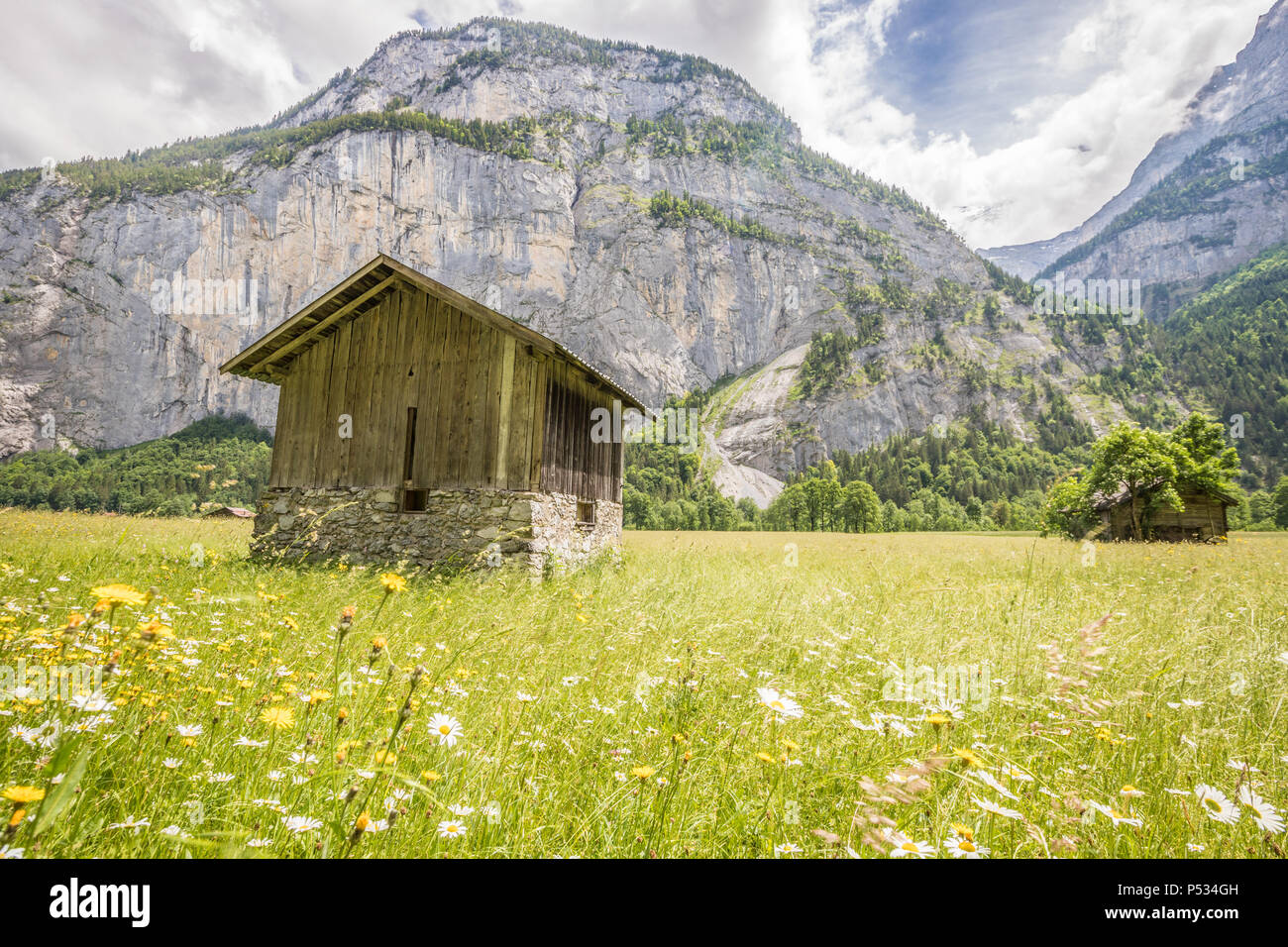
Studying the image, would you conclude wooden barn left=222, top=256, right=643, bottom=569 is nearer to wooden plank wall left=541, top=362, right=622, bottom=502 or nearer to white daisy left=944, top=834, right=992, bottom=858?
wooden plank wall left=541, top=362, right=622, bottom=502

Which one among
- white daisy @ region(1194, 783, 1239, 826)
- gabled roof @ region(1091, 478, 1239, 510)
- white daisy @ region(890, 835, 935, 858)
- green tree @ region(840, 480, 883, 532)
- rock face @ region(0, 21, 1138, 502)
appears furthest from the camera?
rock face @ region(0, 21, 1138, 502)

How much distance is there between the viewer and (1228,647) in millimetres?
4152

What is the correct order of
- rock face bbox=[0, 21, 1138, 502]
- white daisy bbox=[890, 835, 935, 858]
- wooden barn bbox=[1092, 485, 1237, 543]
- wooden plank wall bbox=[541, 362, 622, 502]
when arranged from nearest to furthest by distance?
white daisy bbox=[890, 835, 935, 858] < wooden plank wall bbox=[541, 362, 622, 502] < wooden barn bbox=[1092, 485, 1237, 543] < rock face bbox=[0, 21, 1138, 502]

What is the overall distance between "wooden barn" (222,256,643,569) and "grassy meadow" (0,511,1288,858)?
5222 mm

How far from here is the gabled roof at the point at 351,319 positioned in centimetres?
1086

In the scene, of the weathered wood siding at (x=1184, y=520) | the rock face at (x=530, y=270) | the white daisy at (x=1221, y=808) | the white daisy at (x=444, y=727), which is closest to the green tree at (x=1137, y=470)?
the weathered wood siding at (x=1184, y=520)

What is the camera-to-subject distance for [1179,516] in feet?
98.9

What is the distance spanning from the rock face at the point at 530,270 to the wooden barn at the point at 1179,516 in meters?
105

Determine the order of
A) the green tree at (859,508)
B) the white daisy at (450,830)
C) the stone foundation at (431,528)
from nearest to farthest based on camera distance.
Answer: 1. the white daisy at (450,830)
2. the stone foundation at (431,528)
3. the green tree at (859,508)

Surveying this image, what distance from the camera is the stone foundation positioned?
10578mm

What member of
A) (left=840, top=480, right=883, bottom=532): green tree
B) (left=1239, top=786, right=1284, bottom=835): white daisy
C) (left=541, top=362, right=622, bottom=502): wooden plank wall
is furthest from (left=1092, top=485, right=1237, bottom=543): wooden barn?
(left=840, top=480, right=883, bottom=532): green tree

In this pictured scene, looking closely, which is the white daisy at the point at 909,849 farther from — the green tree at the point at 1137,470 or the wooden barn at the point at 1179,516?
the wooden barn at the point at 1179,516

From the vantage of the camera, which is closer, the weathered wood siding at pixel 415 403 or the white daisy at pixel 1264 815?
the white daisy at pixel 1264 815

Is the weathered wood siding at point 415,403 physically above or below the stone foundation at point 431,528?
above
